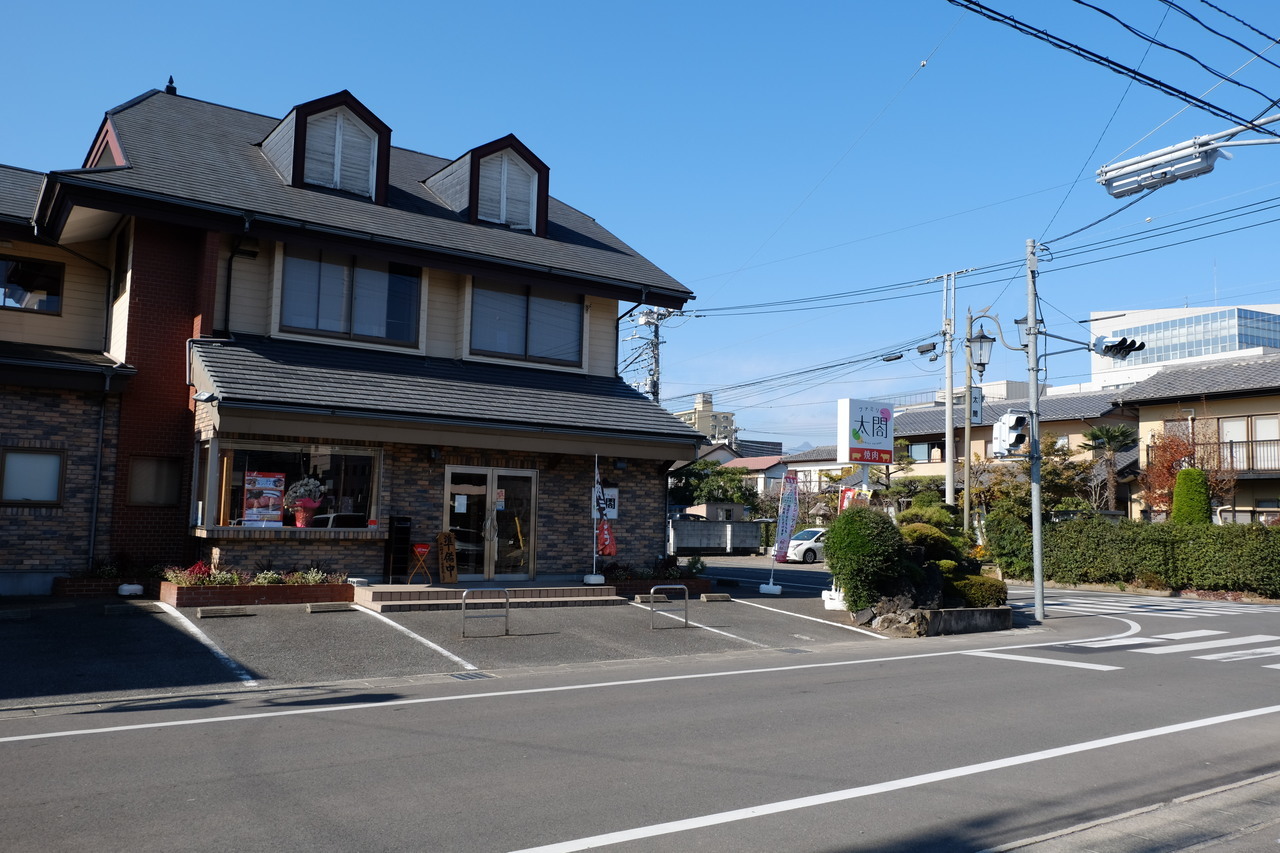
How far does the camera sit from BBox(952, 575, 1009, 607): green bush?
19.3 m

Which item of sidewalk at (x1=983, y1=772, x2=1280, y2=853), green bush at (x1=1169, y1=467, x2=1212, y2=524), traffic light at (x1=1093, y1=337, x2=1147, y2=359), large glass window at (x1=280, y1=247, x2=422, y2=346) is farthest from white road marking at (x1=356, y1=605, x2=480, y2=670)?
green bush at (x1=1169, y1=467, x2=1212, y2=524)

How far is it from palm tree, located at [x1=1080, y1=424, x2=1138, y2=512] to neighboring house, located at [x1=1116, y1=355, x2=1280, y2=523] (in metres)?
1.52

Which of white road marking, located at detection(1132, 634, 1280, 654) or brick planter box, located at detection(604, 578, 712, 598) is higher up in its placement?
brick planter box, located at detection(604, 578, 712, 598)

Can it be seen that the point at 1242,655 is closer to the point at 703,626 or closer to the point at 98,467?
the point at 703,626

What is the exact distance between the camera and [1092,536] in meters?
31.5

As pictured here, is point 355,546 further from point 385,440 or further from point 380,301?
point 380,301

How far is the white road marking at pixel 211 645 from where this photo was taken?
1117cm

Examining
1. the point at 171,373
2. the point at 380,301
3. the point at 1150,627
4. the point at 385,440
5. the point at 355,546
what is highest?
the point at 380,301

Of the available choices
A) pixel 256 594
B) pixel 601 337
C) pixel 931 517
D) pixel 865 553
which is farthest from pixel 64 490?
pixel 931 517

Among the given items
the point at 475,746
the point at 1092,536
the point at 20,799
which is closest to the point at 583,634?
the point at 475,746

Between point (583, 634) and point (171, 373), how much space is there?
29.0 feet

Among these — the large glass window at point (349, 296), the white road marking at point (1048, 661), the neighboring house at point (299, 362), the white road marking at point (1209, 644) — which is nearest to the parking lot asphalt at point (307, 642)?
the neighboring house at point (299, 362)

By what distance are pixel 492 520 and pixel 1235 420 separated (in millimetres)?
33169

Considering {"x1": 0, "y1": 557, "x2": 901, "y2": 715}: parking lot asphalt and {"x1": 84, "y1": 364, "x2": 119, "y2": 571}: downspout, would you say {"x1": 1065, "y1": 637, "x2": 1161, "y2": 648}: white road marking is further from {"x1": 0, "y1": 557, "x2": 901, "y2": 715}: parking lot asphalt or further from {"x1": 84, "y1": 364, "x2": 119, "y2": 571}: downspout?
{"x1": 84, "y1": 364, "x2": 119, "y2": 571}: downspout
